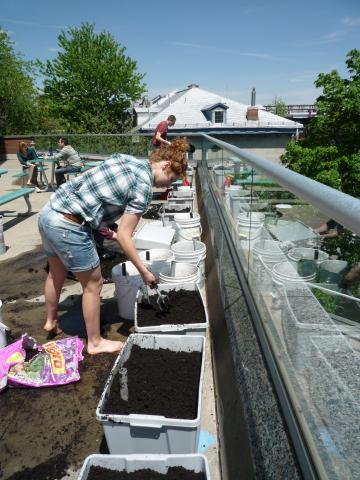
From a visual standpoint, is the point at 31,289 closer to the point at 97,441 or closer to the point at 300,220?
the point at 97,441

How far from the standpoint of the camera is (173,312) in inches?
117

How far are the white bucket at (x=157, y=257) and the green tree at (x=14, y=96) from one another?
3265 cm

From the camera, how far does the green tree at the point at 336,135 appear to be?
18.0m

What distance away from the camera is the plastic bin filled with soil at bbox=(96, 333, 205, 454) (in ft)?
6.09

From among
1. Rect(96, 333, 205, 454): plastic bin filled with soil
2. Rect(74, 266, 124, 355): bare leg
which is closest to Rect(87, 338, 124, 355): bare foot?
Rect(74, 266, 124, 355): bare leg

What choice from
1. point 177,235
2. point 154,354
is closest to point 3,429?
point 154,354

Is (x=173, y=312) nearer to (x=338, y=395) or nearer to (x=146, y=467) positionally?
(x=146, y=467)

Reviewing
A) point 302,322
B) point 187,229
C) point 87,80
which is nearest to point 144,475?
point 302,322

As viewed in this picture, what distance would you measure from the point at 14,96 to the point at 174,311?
34.1 meters

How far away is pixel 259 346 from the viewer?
2.37 metres

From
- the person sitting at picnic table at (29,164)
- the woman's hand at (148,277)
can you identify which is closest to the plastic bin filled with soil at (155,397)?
the woman's hand at (148,277)

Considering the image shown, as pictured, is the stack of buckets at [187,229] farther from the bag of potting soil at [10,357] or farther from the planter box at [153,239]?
the bag of potting soil at [10,357]

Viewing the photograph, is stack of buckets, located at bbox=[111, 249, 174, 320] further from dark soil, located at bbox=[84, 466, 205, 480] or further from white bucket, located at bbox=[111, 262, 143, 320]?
dark soil, located at bbox=[84, 466, 205, 480]

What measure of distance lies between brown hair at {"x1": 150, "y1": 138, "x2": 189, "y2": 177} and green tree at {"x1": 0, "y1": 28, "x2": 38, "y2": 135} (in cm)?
3341
